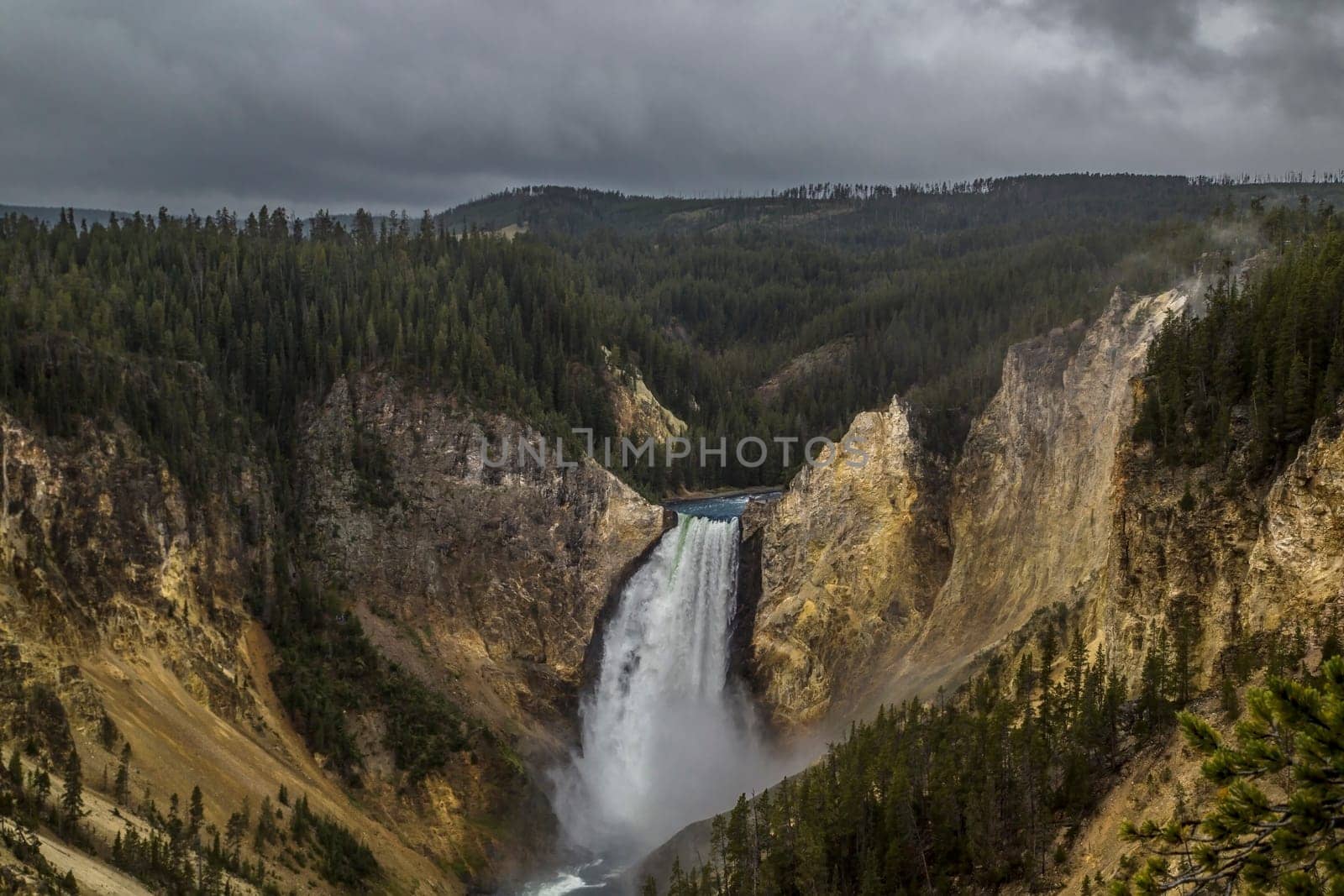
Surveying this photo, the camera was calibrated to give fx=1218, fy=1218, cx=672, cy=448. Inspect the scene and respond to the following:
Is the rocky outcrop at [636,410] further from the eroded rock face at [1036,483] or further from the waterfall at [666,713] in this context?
the eroded rock face at [1036,483]

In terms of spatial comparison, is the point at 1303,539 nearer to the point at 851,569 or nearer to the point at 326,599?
the point at 851,569

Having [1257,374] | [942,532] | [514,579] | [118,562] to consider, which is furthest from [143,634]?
[1257,374]

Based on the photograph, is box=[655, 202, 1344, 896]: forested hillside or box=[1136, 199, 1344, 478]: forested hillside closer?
box=[655, 202, 1344, 896]: forested hillside

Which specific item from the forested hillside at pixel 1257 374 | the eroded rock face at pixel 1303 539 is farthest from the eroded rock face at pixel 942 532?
the eroded rock face at pixel 1303 539

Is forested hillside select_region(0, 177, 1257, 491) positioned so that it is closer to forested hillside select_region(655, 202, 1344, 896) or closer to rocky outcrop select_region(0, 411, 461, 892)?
rocky outcrop select_region(0, 411, 461, 892)

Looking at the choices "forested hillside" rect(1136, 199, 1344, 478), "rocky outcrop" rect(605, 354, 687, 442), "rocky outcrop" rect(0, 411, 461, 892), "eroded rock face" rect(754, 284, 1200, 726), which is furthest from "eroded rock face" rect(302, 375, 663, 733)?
"forested hillside" rect(1136, 199, 1344, 478)

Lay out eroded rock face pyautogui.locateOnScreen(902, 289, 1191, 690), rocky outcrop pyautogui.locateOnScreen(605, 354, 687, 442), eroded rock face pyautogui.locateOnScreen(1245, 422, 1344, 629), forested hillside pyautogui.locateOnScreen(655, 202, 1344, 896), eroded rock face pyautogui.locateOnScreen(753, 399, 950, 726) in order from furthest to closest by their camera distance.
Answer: rocky outcrop pyautogui.locateOnScreen(605, 354, 687, 442), eroded rock face pyautogui.locateOnScreen(753, 399, 950, 726), eroded rock face pyautogui.locateOnScreen(902, 289, 1191, 690), forested hillside pyautogui.locateOnScreen(655, 202, 1344, 896), eroded rock face pyautogui.locateOnScreen(1245, 422, 1344, 629)
